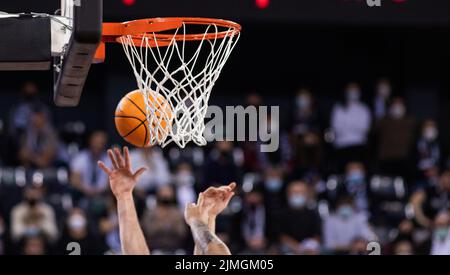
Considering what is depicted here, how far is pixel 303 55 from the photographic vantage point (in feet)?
48.3

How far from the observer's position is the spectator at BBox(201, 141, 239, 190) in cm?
1132

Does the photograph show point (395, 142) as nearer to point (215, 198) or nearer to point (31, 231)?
point (31, 231)

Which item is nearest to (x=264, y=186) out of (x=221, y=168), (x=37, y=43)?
(x=221, y=168)

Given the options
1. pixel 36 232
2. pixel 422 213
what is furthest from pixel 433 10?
pixel 36 232

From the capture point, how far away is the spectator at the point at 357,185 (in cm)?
1195

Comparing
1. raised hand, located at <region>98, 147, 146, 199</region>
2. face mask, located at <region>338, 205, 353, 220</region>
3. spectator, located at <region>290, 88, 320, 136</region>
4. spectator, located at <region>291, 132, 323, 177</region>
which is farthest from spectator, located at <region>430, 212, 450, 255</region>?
raised hand, located at <region>98, 147, 146, 199</region>

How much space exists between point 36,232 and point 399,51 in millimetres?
6081

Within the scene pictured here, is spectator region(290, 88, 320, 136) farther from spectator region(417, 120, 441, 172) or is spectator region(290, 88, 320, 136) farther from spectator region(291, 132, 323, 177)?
spectator region(417, 120, 441, 172)

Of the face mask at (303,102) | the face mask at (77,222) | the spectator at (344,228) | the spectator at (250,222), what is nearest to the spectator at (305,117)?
the face mask at (303,102)

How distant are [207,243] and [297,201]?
6.28 meters

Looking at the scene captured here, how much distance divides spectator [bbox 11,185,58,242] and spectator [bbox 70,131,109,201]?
61cm

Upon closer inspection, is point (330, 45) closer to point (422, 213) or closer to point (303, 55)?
point (303, 55)

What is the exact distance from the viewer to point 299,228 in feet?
36.2

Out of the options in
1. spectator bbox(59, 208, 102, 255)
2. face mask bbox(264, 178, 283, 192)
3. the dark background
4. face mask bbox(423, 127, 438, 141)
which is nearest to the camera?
spectator bbox(59, 208, 102, 255)
